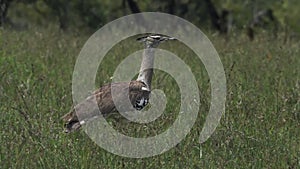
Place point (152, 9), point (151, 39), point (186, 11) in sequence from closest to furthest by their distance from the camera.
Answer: point (151, 39) → point (152, 9) → point (186, 11)

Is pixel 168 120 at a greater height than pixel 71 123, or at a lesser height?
greater

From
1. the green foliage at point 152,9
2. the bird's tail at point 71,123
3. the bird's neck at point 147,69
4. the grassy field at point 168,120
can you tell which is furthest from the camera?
the green foliage at point 152,9

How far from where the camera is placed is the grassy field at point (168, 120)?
527 centimetres

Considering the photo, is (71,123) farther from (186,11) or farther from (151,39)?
(186,11)

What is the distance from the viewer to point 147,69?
664 centimetres

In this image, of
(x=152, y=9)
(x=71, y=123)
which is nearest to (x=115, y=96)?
(x=71, y=123)

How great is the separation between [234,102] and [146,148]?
4.49 ft

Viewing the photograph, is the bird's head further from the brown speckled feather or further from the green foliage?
the green foliage

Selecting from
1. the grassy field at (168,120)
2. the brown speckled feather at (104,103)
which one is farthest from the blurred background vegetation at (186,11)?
the brown speckled feather at (104,103)

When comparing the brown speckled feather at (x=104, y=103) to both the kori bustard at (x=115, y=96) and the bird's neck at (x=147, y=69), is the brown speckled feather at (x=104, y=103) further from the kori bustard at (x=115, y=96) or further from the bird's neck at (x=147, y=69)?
the bird's neck at (x=147, y=69)

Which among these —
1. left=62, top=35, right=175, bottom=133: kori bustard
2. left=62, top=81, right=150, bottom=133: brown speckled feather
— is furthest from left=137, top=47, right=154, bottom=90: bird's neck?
left=62, top=81, right=150, bottom=133: brown speckled feather

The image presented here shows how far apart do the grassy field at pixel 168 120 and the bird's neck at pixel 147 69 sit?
0.42 meters

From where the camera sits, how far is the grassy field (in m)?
5.27

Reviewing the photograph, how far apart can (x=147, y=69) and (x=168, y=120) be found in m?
0.78
